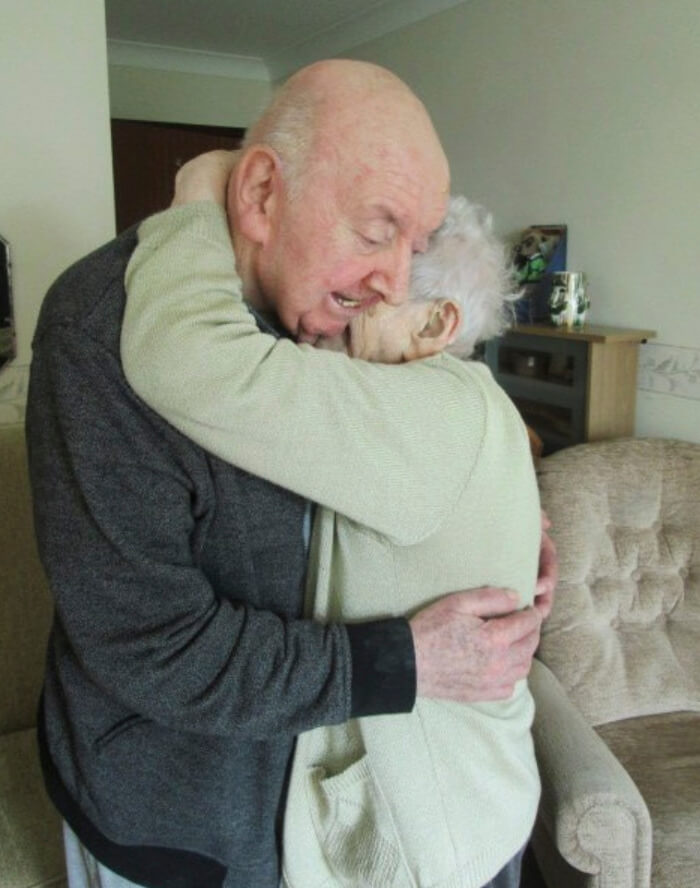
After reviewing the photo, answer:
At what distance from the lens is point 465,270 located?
0.82 m

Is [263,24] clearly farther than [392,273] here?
Yes

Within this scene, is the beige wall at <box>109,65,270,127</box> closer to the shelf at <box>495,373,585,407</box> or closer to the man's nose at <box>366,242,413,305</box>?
the shelf at <box>495,373,585,407</box>

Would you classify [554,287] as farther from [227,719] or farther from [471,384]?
[227,719]

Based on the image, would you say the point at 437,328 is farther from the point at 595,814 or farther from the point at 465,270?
the point at 595,814

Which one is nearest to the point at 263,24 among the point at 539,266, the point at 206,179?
the point at 539,266

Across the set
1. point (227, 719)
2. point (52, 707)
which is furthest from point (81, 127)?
point (227, 719)

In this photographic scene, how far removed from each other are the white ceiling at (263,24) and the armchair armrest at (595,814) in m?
2.75

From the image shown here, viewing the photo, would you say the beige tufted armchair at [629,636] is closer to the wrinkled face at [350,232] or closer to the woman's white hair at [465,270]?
the woman's white hair at [465,270]

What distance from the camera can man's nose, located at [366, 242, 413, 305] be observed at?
0.75m

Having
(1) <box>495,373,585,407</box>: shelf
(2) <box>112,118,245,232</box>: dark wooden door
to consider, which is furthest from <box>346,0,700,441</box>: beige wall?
(2) <box>112,118,245,232</box>: dark wooden door

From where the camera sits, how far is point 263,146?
27.8 inches

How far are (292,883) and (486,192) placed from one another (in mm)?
2561

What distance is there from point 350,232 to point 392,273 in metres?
0.07

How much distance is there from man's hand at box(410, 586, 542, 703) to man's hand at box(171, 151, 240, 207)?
45 centimetres
